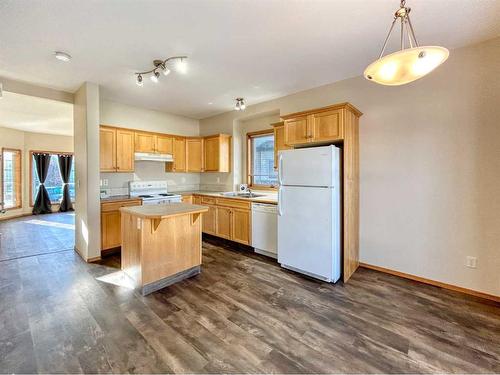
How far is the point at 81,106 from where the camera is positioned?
3.57 metres

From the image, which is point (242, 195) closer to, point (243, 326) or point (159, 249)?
point (159, 249)

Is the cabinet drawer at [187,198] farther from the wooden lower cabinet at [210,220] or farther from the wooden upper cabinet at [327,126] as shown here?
the wooden upper cabinet at [327,126]

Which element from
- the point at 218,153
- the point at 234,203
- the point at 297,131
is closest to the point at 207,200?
the point at 234,203

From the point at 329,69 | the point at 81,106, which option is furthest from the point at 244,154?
the point at 81,106

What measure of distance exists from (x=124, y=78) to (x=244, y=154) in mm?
2646

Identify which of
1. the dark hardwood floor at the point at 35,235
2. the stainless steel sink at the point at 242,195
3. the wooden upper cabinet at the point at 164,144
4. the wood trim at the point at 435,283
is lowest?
the wood trim at the point at 435,283

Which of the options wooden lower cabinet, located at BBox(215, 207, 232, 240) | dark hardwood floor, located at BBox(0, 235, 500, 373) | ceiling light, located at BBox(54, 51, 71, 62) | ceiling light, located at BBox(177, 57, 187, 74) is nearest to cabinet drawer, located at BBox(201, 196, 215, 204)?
wooden lower cabinet, located at BBox(215, 207, 232, 240)

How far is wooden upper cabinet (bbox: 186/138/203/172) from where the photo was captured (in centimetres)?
527

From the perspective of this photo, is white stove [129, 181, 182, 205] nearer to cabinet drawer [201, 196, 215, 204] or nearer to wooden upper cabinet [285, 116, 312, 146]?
cabinet drawer [201, 196, 215, 204]

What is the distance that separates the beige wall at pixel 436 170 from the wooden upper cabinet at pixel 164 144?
136 inches

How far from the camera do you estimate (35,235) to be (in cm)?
493

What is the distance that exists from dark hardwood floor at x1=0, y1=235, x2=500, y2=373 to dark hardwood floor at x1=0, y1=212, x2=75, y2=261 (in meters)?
1.10

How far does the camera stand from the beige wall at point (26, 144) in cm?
664

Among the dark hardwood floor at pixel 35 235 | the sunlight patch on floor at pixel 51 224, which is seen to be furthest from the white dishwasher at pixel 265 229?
the sunlight patch on floor at pixel 51 224
